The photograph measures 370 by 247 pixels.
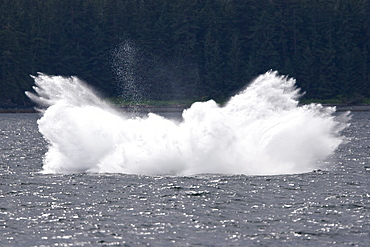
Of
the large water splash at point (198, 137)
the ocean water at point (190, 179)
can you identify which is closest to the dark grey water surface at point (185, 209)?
the ocean water at point (190, 179)

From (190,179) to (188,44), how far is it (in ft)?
307

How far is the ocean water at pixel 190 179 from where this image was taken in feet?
84.7

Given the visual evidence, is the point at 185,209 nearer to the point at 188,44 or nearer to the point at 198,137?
the point at 198,137

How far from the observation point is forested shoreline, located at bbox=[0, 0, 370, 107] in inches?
4882

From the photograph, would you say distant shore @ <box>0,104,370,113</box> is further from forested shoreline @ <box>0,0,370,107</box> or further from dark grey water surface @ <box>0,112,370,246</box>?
dark grey water surface @ <box>0,112,370,246</box>

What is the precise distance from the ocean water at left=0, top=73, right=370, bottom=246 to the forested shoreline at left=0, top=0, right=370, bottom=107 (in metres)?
75.2

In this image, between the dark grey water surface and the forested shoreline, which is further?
the forested shoreline

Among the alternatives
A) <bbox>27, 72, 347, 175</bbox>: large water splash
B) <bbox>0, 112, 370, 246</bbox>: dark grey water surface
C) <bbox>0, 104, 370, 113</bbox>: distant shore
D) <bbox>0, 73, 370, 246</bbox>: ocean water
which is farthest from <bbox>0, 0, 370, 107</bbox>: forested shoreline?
<bbox>0, 112, 370, 246</bbox>: dark grey water surface

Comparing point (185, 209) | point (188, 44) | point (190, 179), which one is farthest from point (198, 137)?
point (188, 44)

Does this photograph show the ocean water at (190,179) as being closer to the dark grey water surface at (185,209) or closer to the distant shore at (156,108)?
the dark grey water surface at (185,209)

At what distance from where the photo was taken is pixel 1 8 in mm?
124500

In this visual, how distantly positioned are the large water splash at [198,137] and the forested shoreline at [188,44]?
80427 mm

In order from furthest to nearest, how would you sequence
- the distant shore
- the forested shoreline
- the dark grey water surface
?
the forested shoreline < the distant shore < the dark grey water surface

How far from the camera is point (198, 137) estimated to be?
39.8 meters
